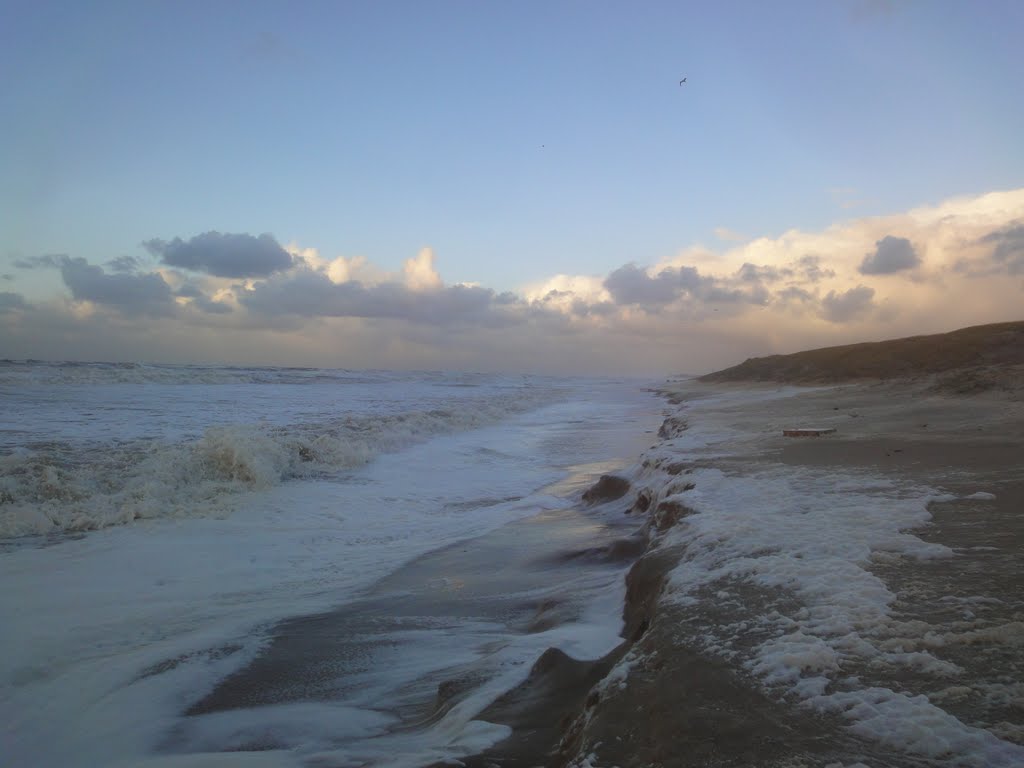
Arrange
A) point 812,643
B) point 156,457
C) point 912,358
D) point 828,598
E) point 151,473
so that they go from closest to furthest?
point 812,643
point 828,598
point 151,473
point 156,457
point 912,358

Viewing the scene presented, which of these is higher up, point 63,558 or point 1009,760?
point 1009,760

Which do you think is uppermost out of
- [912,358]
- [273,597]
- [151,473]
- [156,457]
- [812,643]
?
[912,358]

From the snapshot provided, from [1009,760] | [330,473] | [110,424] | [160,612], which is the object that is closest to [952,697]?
[1009,760]

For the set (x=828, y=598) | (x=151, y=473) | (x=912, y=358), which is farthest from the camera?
(x=912, y=358)

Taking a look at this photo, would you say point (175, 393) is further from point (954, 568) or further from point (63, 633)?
point (954, 568)

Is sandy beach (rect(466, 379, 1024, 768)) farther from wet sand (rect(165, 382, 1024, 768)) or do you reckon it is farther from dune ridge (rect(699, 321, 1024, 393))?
dune ridge (rect(699, 321, 1024, 393))

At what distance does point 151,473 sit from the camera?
32.1ft

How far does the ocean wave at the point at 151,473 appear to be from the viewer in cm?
790

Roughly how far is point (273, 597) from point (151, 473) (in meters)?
5.50

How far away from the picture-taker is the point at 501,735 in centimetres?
280

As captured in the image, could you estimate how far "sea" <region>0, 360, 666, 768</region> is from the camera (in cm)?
334

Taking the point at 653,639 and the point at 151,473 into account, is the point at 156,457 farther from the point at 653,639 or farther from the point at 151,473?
the point at 653,639

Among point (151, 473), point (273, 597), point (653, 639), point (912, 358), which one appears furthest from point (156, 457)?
point (912, 358)

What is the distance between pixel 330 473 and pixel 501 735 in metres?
10.1
